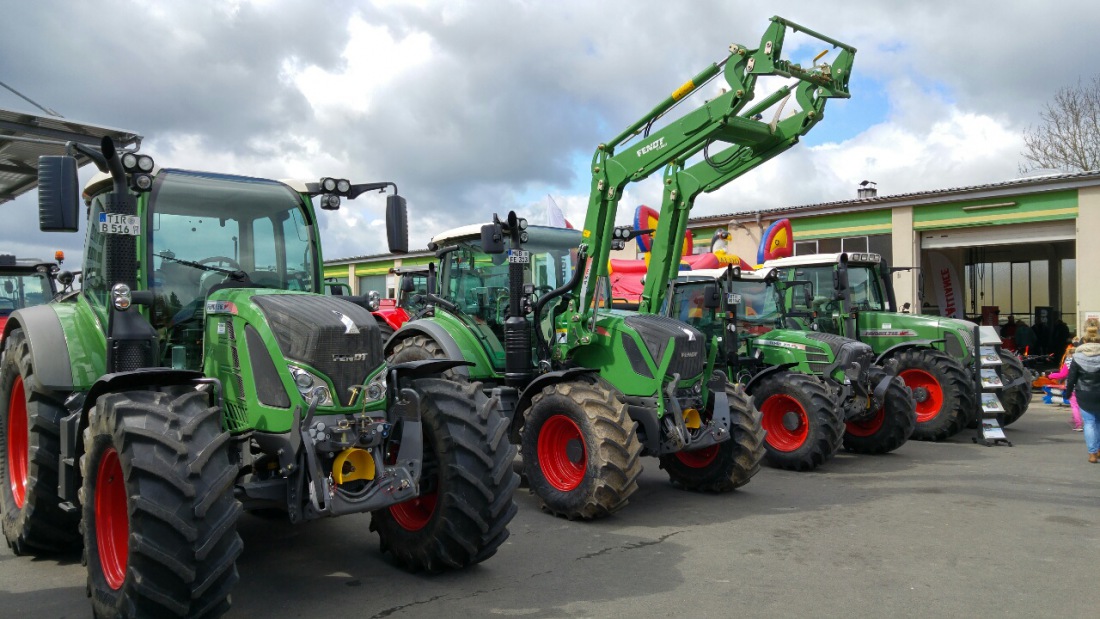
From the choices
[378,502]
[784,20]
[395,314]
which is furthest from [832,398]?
[395,314]

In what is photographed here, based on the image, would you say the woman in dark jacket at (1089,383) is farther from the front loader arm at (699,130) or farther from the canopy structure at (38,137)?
the canopy structure at (38,137)

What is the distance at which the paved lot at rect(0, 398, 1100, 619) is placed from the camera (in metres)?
4.41

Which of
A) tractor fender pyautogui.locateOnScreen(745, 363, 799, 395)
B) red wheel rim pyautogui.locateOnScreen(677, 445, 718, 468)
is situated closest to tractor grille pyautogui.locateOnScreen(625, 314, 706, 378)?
red wheel rim pyautogui.locateOnScreen(677, 445, 718, 468)

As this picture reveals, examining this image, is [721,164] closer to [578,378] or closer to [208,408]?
[578,378]

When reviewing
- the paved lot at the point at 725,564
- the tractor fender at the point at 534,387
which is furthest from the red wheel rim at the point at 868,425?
the tractor fender at the point at 534,387

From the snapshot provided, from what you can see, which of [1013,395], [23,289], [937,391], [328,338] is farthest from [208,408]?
[1013,395]

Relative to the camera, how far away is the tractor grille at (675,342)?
22.4 ft

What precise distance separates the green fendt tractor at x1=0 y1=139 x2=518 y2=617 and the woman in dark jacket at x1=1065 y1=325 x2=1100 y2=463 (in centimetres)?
729

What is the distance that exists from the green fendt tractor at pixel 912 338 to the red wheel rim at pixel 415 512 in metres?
7.29

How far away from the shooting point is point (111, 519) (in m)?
4.05

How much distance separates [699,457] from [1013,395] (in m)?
6.79

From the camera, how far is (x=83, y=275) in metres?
5.50

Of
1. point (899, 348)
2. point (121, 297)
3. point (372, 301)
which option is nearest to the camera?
point (121, 297)

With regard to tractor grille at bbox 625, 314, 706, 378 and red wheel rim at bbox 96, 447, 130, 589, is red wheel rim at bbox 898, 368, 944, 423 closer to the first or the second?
tractor grille at bbox 625, 314, 706, 378
